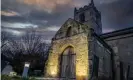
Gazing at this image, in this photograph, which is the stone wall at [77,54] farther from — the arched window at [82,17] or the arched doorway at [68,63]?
the arched window at [82,17]

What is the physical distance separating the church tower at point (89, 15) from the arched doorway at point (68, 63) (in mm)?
25111

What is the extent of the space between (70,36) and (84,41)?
5.78 ft

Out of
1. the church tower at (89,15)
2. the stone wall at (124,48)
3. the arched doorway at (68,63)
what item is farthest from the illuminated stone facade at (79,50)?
the church tower at (89,15)

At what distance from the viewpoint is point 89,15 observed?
1531 inches

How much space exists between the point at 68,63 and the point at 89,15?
90.9 feet

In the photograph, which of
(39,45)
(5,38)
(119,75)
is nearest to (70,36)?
(119,75)

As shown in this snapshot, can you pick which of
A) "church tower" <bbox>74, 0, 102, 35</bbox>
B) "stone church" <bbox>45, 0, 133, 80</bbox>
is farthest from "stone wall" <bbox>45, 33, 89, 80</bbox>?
"church tower" <bbox>74, 0, 102, 35</bbox>

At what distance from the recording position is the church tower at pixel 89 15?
125ft

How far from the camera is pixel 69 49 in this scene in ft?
44.4

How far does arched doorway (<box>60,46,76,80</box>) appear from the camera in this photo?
1269 centimetres

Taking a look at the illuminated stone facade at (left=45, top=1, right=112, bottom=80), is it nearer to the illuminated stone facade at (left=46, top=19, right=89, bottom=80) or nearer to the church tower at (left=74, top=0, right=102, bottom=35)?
the illuminated stone facade at (left=46, top=19, right=89, bottom=80)

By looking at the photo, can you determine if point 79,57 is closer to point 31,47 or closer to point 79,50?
point 79,50

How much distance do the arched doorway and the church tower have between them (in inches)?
989

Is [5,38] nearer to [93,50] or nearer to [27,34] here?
[27,34]
